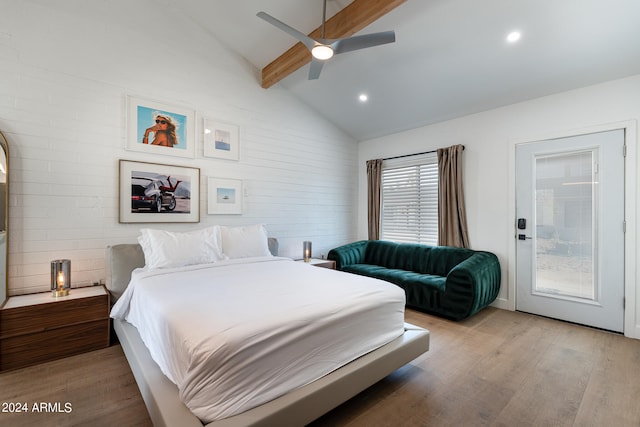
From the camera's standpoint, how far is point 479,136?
4.00 metres

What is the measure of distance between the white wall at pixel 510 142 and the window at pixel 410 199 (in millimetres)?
316

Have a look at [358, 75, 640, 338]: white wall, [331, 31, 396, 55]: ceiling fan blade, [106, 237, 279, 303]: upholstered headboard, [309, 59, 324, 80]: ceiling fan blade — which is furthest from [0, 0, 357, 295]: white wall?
[358, 75, 640, 338]: white wall

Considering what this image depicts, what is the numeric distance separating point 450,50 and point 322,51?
5.00ft

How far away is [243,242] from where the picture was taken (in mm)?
3518

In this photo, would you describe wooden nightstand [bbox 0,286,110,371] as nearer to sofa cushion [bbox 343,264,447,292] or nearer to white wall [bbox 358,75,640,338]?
sofa cushion [bbox 343,264,447,292]

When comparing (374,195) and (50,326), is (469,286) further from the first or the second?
(50,326)

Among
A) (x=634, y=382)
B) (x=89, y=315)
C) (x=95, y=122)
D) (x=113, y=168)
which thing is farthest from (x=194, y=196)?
(x=634, y=382)

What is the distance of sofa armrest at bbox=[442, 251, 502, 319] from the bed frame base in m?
1.26

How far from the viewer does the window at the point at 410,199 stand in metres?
4.55

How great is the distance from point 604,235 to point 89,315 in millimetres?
5179

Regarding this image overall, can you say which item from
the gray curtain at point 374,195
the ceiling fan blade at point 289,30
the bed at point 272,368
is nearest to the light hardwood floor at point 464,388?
the bed at point 272,368

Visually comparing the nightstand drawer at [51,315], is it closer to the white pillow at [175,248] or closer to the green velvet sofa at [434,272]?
the white pillow at [175,248]

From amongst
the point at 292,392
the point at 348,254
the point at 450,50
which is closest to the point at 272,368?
the point at 292,392

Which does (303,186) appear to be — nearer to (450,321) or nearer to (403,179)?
(403,179)
